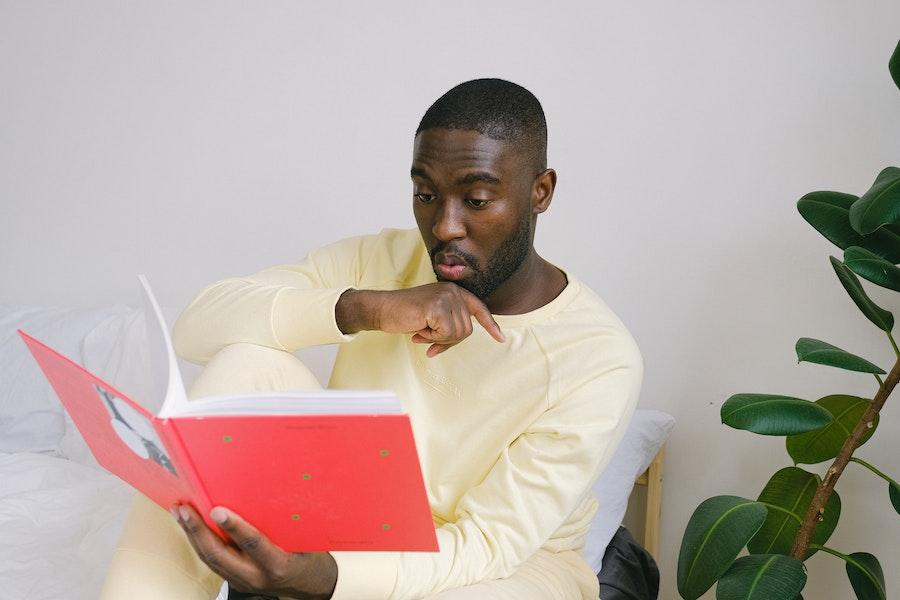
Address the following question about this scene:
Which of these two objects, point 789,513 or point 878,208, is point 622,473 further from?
point 878,208

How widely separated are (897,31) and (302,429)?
125cm

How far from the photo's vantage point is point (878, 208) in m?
1.21

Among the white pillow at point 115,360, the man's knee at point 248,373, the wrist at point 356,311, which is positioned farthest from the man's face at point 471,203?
the white pillow at point 115,360

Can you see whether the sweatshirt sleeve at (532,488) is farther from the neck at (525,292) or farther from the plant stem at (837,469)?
the plant stem at (837,469)

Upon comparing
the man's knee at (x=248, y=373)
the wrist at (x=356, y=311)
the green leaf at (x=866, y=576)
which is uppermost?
the wrist at (x=356, y=311)

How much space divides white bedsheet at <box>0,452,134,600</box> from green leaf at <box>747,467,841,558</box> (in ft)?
3.25

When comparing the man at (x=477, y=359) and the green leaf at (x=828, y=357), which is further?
the green leaf at (x=828, y=357)

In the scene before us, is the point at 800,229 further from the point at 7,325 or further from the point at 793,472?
the point at 7,325

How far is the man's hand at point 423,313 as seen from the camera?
43.9 inches

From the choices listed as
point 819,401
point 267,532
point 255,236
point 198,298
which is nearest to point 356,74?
point 255,236

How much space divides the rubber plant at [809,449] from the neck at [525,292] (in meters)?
0.30

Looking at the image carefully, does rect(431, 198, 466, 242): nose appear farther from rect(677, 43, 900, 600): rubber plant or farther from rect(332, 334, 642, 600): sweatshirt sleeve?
rect(677, 43, 900, 600): rubber plant

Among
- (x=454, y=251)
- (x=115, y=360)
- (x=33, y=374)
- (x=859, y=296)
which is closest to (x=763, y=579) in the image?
(x=859, y=296)

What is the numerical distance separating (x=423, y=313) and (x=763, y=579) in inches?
24.3
